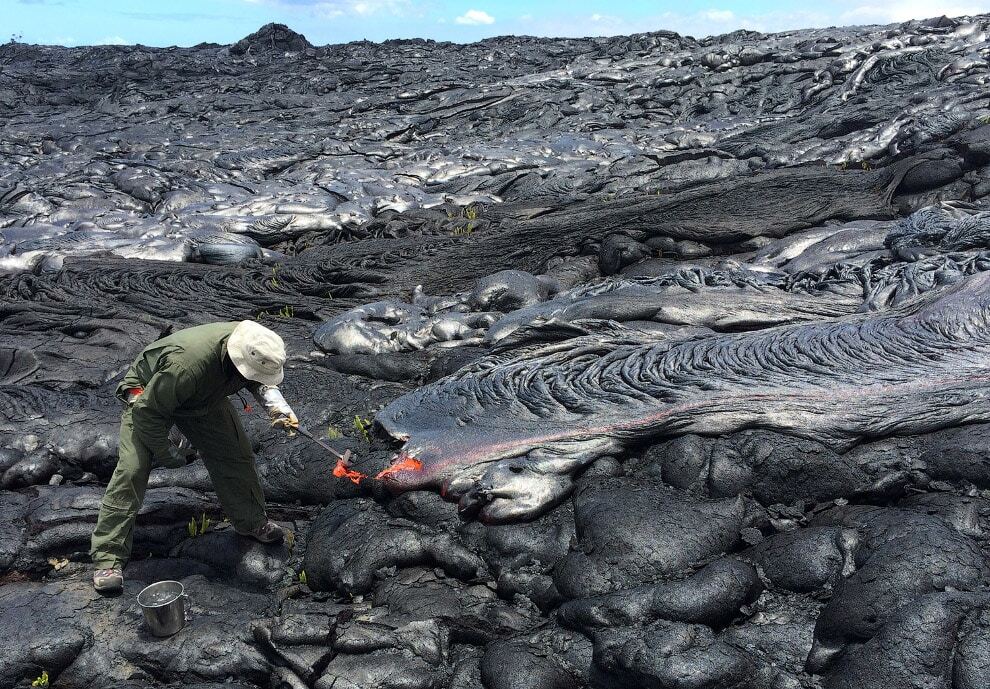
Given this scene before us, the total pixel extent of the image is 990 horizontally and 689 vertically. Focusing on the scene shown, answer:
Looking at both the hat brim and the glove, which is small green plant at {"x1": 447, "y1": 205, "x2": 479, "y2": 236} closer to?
the glove

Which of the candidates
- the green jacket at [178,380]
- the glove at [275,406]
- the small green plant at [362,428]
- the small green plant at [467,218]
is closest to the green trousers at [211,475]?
the green jacket at [178,380]

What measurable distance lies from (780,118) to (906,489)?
14.8m

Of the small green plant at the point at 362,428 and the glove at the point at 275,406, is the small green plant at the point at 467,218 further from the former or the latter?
the glove at the point at 275,406

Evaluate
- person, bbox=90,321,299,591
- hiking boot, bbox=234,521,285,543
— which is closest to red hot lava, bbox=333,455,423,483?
hiking boot, bbox=234,521,285,543

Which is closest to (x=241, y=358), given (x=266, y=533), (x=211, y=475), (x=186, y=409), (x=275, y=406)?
(x=275, y=406)

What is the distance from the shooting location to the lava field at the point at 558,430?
4.22m

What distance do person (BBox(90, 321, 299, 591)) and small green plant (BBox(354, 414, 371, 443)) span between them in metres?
1.28

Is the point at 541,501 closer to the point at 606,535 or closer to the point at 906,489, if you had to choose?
the point at 606,535

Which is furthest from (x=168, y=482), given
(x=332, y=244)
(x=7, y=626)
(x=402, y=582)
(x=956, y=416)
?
(x=332, y=244)

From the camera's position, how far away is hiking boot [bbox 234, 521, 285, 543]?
538cm

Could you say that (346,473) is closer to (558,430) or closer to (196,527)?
(196,527)

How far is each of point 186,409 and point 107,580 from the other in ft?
3.65

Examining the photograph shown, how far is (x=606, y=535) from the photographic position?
4707 mm

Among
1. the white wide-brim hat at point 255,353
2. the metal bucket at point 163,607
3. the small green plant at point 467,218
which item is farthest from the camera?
the small green plant at point 467,218
